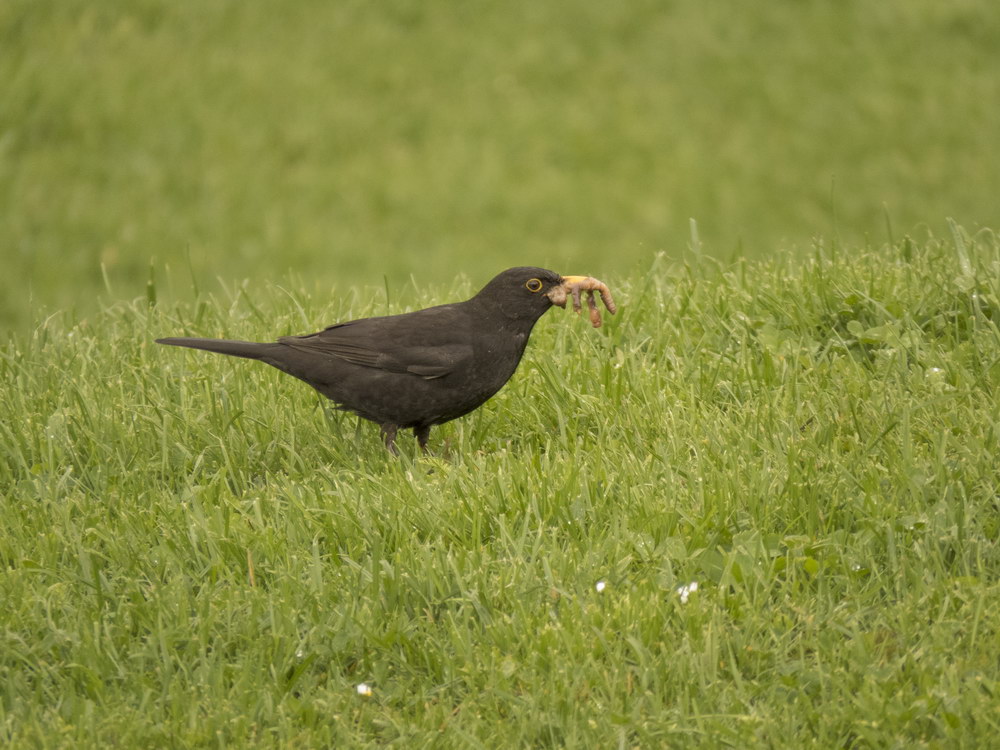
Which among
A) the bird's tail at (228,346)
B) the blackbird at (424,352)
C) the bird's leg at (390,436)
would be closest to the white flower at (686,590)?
the blackbird at (424,352)

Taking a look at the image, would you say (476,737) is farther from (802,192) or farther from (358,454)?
(802,192)

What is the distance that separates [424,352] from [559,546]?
124 cm

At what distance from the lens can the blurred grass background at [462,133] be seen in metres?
11.4

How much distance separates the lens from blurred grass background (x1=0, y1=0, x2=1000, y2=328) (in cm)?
1144

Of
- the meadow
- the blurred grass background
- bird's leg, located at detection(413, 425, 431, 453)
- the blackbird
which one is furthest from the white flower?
the blurred grass background

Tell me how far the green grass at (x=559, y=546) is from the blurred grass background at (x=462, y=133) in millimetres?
5435

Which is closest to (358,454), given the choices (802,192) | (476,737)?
(476,737)

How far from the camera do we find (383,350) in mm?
5137

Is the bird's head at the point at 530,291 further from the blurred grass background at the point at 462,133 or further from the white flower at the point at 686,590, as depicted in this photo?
the blurred grass background at the point at 462,133

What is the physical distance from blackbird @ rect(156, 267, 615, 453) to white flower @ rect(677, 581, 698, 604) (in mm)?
1474

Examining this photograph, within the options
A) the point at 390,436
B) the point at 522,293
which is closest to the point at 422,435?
the point at 390,436

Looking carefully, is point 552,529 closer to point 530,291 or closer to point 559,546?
point 559,546

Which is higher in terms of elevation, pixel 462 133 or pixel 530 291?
pixel 462 133

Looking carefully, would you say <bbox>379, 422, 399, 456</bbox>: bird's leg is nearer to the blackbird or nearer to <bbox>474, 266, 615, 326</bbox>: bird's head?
the blackbird
